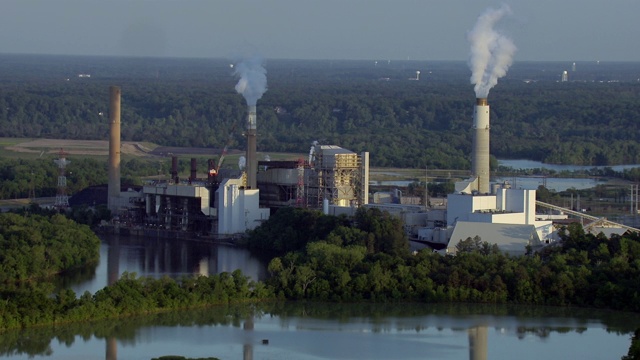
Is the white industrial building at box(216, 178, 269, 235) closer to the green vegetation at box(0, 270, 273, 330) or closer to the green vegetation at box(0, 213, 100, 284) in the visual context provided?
the green vegetation at box(0, 213, 100, 284)

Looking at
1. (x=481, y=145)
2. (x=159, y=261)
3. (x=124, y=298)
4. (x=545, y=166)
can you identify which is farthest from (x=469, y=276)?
(x=545, y=166)

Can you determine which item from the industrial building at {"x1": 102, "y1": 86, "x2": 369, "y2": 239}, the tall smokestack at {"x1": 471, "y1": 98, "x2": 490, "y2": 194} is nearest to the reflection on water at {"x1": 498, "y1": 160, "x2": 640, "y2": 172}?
the industrial building at {"x1": 102, "y1": 86, "x2": 369, "y2": 239}

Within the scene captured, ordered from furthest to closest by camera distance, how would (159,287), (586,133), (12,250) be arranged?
(586,133) → (12,250) → (159,287)

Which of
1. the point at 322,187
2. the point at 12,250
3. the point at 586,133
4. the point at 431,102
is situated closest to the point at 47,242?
the point at 12,250

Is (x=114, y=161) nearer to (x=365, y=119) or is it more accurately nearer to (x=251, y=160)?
(x=251, y=160)

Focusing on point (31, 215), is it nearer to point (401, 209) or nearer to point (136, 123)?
point (401, 209)
